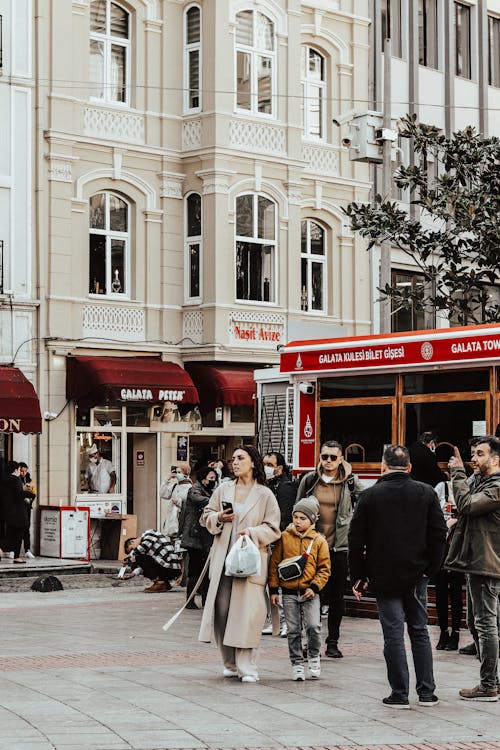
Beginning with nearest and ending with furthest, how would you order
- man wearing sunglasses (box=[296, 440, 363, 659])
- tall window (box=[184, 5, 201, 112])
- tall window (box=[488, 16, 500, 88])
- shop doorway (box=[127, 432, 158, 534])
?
man wearing sunglasses (box=[296, 440, 363, 659]) → shop doorway (box=[127, 432, 158, 534]) → tall window (box=[184, 5, 201, 112]) → tall window (box=[488, 16, 500, 88])

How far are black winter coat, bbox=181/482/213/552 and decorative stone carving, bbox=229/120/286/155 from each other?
1357 centimetres

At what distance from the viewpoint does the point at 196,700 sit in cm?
1115

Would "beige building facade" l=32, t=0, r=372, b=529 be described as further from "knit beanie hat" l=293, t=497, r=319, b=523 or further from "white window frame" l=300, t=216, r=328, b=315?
"knit beanie hat" l=293, t=497, r=319, b=523

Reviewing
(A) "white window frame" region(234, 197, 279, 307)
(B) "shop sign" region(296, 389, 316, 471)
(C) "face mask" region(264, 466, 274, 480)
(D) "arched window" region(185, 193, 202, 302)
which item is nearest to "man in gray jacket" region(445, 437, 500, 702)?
(C) "face mask" region(264, 466, 274, 480)

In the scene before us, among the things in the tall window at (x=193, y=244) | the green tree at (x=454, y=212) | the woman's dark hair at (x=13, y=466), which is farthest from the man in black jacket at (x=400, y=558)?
the tall window at (x=193, y=244)

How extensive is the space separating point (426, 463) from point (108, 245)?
15089 millimetres

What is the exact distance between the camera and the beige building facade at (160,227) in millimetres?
29594

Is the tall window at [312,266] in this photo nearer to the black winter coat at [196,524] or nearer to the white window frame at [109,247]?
the white window frame at [109,247]

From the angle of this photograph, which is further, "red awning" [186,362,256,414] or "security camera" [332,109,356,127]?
"security camera" [332,109,356,127]

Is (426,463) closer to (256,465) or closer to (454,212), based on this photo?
(256,465)

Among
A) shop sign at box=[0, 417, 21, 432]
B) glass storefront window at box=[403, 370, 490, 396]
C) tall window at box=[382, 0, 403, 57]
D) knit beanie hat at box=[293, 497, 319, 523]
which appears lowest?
knit beanie hat at box=[293, 497, 319, 523]

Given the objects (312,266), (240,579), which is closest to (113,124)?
(312,266)

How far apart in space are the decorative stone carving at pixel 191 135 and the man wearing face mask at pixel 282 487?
1578 cm

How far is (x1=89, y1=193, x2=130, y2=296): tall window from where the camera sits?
30625mm
